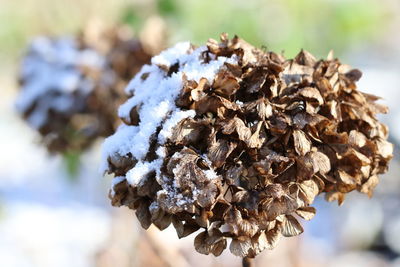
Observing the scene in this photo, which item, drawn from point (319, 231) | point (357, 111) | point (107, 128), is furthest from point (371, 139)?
point (319, 231)

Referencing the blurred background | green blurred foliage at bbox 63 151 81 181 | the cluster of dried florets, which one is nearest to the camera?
the cluster of dried florets

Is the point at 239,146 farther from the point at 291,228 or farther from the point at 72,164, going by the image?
the point at 72,164

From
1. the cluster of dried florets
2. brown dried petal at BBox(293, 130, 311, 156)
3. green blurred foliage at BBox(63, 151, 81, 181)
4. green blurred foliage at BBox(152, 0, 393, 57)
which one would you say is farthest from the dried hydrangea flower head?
green blurred foliage at BBox(152, 0, 393, 57)

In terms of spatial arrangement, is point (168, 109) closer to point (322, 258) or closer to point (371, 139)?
point (371, 139)

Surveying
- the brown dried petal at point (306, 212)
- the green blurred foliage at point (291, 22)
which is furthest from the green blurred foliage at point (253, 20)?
the brown dried petal at point (306, 212)

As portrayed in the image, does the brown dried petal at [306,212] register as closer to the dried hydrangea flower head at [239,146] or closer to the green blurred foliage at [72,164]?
the dried hydrangea flower head at [239,146]

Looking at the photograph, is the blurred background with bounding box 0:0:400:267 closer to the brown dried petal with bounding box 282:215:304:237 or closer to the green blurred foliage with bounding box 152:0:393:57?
the green blurred foliage with bounding box 152:0:393:57
